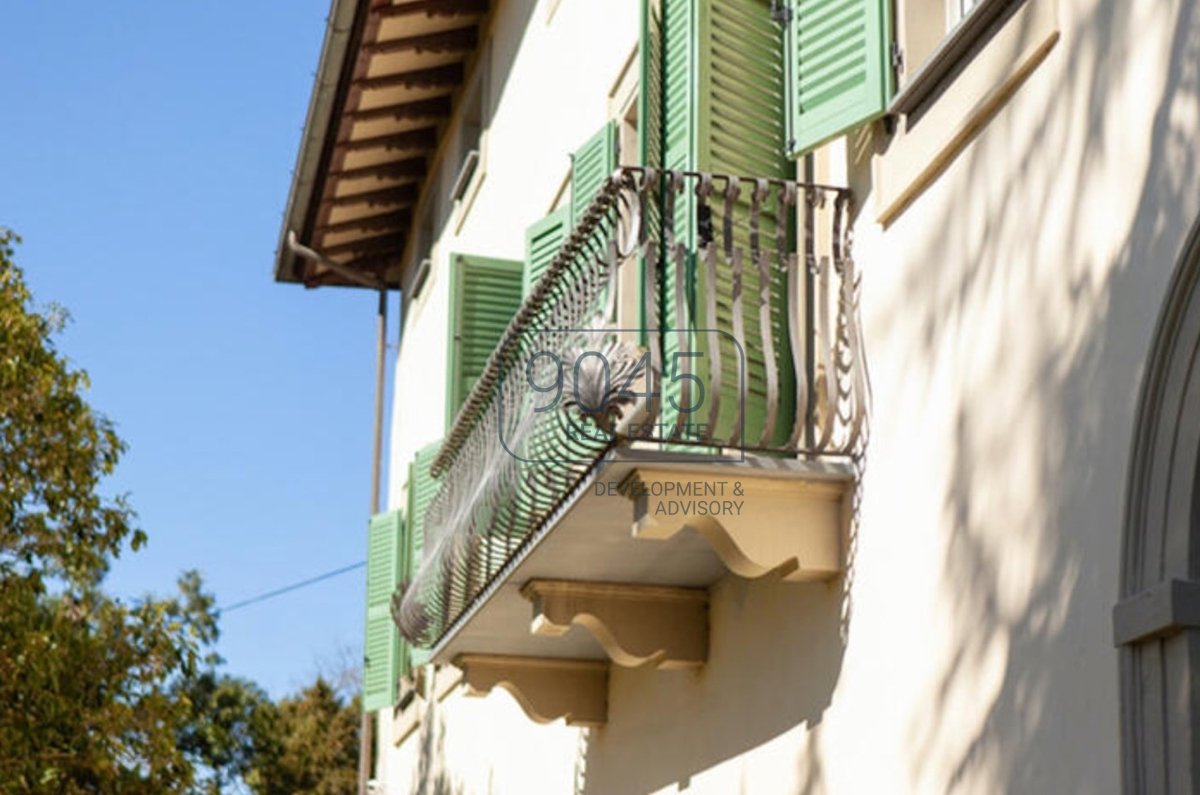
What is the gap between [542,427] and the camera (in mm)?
8492

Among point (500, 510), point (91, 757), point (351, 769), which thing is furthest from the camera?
point (351, 769)

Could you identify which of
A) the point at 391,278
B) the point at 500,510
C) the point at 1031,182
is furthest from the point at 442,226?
the point at 1031,182

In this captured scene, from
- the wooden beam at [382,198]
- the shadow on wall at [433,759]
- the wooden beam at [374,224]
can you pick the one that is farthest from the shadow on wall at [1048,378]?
the wooden beam at [374,224]

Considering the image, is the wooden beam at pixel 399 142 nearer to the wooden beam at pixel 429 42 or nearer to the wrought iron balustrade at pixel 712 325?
the wooden beam at pixel 429 42

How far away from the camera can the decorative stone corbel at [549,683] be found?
417 inches

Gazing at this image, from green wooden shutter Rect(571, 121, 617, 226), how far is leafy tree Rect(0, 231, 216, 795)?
354cm

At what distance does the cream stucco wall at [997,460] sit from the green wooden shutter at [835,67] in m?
0.20

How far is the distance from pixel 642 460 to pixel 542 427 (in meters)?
1.35

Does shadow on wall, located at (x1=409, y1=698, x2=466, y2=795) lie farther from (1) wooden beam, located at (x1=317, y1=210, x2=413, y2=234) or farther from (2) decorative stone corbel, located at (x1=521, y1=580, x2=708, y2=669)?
(2) decorative stone corbel, located at (x1=521, y1=580, x2=708, y2=669)

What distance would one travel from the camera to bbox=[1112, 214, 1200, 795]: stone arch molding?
484 cm

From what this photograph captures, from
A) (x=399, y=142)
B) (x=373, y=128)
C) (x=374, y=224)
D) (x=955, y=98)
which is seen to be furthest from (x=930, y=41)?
(x=374, y=224)

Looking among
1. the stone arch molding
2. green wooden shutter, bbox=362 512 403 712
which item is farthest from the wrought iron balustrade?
green wooden shutter, bbox=362 512 403 712

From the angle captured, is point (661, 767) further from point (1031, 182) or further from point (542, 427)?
point (1031, 182)

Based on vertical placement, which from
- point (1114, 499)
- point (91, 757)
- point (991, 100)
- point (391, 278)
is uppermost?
point (391, 278)
